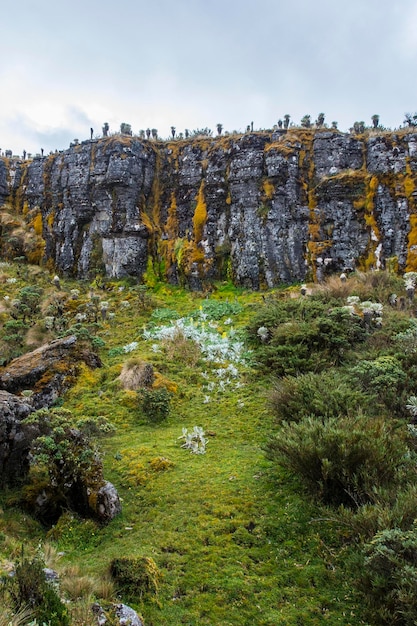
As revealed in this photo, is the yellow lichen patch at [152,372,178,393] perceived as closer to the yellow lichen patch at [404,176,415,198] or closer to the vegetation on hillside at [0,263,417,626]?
the vegetation on hillside at [0,263,417,626]

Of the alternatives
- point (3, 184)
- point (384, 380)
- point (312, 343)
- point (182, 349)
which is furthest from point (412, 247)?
point (3, 184)

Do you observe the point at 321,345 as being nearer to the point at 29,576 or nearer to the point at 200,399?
the point at 200,399

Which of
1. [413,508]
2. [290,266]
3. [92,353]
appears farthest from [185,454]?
[290,266]

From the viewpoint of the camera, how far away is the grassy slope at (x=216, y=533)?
529 centimetres

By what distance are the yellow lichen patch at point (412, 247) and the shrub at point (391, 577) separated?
17094 mm

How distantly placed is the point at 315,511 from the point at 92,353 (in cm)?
967

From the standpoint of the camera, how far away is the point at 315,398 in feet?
28.9

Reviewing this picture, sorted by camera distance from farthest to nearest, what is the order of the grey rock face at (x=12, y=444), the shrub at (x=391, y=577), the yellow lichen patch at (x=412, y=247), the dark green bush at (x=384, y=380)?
the yellow lichen patch at (x=412, y=247) < the dark green bush at (x=384, y=380) < the grey rock face at (x=12, y=444) < the shrub at (x=391, y=577)

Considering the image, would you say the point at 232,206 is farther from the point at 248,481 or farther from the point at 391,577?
the point at 391,577

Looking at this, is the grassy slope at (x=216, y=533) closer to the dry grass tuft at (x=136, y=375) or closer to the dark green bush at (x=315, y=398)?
the dark green bush at (x=315, y=398)

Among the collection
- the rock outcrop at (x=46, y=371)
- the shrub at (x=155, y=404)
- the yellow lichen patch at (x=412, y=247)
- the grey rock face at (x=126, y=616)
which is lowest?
the grey rock face at (x=126, y=616)

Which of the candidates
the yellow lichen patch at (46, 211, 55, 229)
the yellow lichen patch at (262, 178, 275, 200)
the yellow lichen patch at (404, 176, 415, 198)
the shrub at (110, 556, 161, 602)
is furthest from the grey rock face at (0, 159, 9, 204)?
the shrub at (110, 556, 161, 602)

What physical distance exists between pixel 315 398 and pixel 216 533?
11.6ft

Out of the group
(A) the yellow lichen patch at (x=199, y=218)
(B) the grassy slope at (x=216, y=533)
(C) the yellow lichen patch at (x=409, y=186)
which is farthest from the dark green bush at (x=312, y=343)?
(A) the yellow lichen patch at (x=199, y=218)
